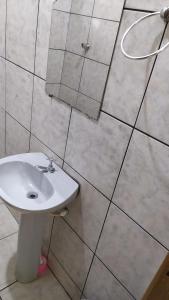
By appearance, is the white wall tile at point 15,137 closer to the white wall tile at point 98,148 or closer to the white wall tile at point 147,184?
the white wall tile at point 98,148

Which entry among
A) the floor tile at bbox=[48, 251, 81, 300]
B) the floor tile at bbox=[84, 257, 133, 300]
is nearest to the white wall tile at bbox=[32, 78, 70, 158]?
the floor tile at bbox=[84, 257, 133, 300]

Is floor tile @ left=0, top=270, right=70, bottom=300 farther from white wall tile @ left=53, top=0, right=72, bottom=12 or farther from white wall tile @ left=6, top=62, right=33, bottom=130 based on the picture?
white wall tile @ left=53, top=0, right=72, bottom=12

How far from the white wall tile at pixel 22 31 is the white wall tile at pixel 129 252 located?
956mm

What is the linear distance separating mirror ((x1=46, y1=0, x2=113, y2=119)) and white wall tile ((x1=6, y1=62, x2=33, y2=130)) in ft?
0.78

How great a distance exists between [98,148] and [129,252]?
0.46 metres

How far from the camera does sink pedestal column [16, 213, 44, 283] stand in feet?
4.17

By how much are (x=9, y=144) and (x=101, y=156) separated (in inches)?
42.1

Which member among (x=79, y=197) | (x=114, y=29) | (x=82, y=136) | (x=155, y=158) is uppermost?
(x=114, y=29)

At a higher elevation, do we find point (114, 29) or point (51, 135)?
point (114, 29)

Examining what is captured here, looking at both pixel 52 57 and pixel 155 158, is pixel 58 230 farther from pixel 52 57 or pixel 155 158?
pixel 52 57

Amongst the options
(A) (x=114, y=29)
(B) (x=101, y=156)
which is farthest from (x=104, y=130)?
(A) (x=114, y=29)

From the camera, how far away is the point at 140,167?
0.85 metres

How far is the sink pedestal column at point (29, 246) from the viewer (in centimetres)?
127

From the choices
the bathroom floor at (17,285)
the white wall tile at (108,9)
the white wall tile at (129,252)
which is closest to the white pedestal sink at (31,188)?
the bathroom floor at (17,285)
